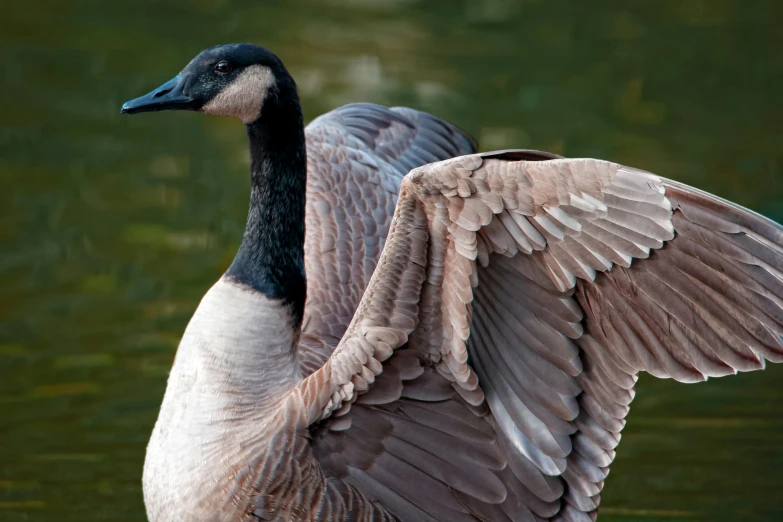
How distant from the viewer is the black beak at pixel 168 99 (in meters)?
5.51

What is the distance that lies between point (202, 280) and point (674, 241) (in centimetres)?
620

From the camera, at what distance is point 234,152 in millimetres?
13164

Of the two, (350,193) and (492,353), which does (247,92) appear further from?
(350,193)

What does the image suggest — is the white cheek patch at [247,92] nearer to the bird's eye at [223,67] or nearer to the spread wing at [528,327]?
the bird's eye at [223,67]

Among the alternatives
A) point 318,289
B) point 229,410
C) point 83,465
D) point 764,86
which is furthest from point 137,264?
point 764,86

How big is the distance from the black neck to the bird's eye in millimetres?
224

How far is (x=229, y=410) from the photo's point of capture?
5.38 meters

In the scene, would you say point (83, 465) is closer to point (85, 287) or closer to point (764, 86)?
point (85, 287)

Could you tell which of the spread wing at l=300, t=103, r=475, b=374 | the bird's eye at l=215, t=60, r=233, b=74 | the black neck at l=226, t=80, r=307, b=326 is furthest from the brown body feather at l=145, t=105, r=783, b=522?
the bird's eye at l=215, t=60, r=233, b=74

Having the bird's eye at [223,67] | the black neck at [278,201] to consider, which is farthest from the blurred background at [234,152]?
the bird's eye at [223,67]

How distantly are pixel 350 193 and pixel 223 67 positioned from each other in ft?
5.73

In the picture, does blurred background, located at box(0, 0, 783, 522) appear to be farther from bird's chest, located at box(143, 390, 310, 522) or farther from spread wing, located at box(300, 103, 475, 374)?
bird's chest, located at box(143, 390, 310, 522)

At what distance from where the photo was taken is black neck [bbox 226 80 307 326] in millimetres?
5645

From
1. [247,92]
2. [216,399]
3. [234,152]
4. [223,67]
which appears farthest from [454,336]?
[234,152]
